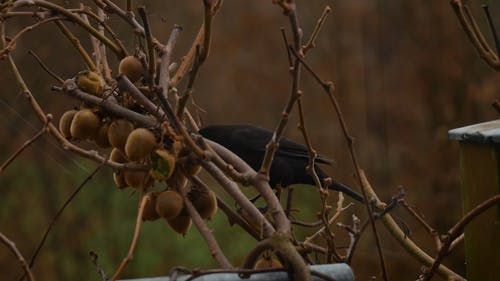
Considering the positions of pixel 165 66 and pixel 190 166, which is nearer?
pixel 190 166

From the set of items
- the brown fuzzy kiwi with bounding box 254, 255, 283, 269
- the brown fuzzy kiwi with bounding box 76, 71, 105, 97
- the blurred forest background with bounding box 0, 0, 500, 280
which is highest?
the brown fuzzy kiwi with bounding box 76, 71, 105, 97

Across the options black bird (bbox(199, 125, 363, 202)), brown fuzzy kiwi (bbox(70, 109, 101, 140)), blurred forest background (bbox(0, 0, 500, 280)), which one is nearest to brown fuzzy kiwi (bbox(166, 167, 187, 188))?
brown fuzzy kiwi (bbox(70, 109, 101, 140))

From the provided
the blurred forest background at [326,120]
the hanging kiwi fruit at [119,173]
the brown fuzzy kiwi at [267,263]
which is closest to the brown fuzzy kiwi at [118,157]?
the hanging kiwi fruit at [119,173]

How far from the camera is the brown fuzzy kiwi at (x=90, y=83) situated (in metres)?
1.08

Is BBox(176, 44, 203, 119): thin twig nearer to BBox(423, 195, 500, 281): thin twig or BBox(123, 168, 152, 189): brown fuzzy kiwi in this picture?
BBox(123, 168, 152, 189): brown fuzzy kiwi

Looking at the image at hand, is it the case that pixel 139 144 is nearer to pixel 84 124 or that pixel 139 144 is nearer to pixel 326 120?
pixel 84 124

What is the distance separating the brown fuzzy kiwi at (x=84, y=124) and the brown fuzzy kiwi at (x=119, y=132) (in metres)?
0.02

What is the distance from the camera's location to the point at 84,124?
1.05 metres

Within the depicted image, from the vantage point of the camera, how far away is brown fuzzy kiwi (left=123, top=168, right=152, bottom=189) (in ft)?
3.44

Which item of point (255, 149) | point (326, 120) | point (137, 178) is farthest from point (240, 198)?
point (326, 120)

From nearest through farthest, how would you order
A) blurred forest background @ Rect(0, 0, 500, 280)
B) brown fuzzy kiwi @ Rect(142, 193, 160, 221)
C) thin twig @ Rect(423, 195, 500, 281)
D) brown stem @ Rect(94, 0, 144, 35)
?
thin twig @ Rect(423, 195, 500, 281)
brown fuzzy kiwi @ Rect(142, 193, 160, 221)
brown stem @ Rect(94, 0, 144, 35)
blurred forest background @ Rect(0, 0, 500, 280)

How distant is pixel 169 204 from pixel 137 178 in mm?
89

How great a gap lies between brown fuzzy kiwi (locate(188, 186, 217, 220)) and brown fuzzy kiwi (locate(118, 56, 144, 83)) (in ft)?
0.51

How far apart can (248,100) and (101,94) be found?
4918 mm
